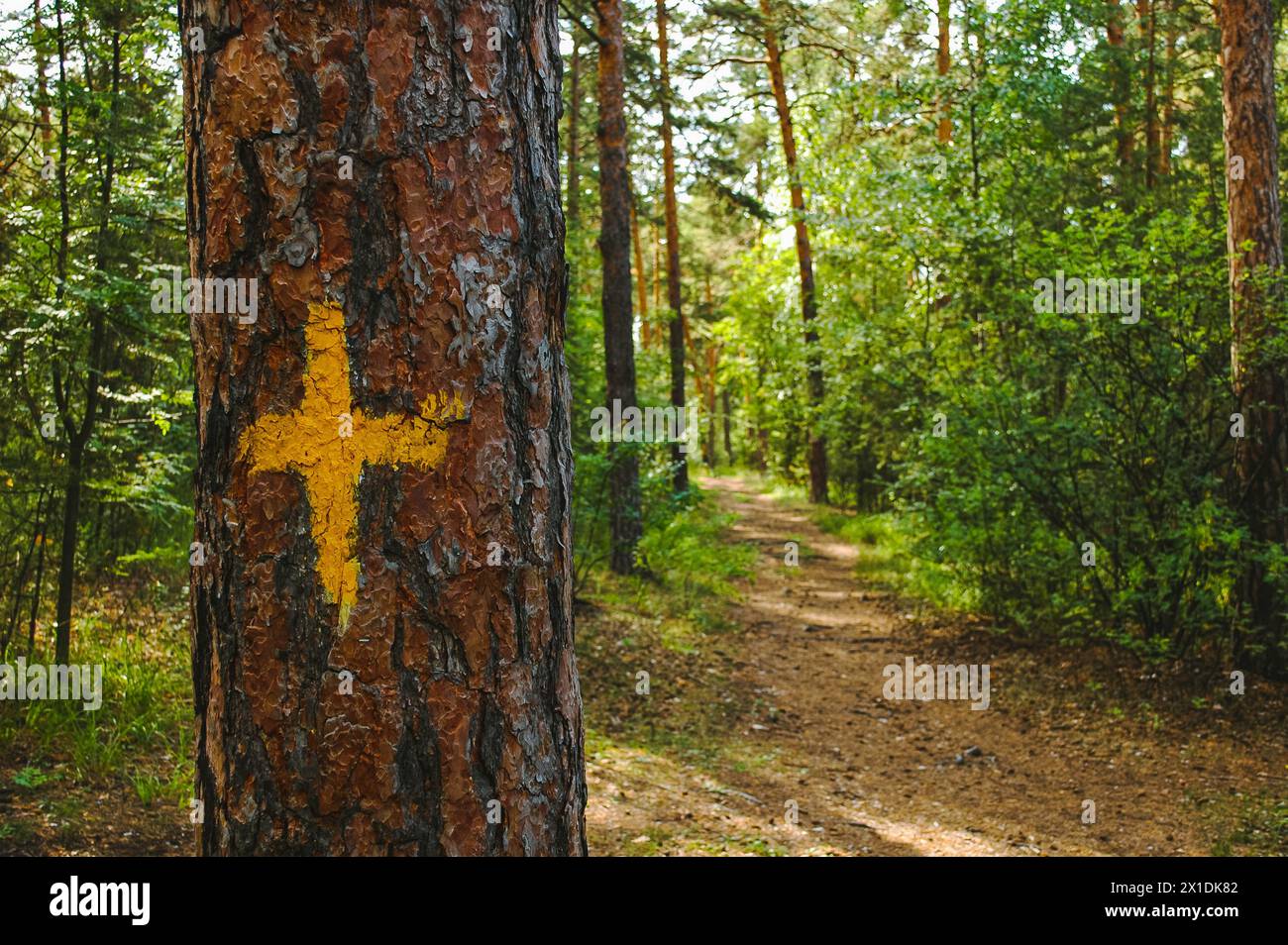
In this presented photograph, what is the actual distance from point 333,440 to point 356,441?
4 centimetres

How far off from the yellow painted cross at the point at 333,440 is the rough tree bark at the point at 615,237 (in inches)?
379

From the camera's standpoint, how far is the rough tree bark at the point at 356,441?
1684 mm

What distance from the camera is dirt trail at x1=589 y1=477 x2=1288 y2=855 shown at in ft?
19.2

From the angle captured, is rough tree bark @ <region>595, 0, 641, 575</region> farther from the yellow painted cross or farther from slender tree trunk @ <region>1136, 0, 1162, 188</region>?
the yellow painted cross

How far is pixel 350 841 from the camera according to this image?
1.68 metres

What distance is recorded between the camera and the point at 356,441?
1721mm

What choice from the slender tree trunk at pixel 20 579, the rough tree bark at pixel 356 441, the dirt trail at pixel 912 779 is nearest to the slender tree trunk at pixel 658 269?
the dirt trail at pixel 912 779

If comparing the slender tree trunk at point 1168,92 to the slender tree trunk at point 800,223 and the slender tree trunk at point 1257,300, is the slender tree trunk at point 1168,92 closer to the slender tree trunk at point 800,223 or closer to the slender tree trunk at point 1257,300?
the slender tree trunk at point 800,223

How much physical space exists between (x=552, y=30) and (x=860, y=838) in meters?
5.25

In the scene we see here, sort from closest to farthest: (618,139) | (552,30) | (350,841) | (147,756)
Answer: (350,841) → (552,30) → (147,756) → (618,139)

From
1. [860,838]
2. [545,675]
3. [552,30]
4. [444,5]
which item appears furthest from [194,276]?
[860,838]

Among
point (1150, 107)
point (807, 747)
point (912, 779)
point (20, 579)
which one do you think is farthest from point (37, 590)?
point (1150, 107)

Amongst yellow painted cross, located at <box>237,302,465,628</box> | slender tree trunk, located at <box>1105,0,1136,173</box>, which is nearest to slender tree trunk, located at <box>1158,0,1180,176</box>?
slender tree trunk, located at <box>1105,0,1136,173</box>

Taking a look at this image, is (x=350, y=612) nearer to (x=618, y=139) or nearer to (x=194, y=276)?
(x=194, y=276)
